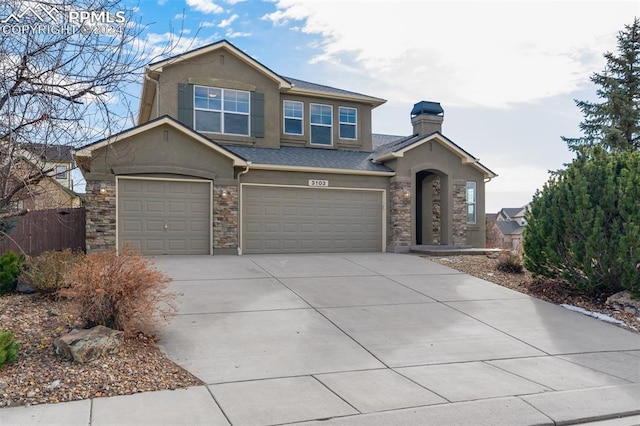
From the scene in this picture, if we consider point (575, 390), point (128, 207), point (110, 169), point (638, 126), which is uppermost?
point (638, 126)

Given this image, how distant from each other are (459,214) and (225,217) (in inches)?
359

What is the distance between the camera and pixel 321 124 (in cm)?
1895

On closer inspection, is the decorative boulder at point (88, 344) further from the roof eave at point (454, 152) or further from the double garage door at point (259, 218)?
the roof eave at point (454, 152)

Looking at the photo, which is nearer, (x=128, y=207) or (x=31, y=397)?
(x=31, y=397)

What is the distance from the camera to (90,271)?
6.27 m

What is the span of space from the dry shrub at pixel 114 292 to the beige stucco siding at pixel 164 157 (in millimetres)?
7279

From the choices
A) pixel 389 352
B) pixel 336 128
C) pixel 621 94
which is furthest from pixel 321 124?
pixel 621 94

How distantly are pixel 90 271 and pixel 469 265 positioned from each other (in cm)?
1090

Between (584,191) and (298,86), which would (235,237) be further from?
(584,191)

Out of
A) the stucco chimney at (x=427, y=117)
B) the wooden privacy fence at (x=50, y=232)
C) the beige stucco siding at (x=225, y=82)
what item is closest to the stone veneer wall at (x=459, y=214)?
the stucco chimney at (x=427, y=117)

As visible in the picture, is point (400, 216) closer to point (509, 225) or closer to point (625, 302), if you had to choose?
point (625, 302)

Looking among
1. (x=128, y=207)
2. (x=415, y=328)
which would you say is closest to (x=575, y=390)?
(x=415, y=328)

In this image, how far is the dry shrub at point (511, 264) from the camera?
13.2 meters

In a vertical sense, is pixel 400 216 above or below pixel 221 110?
below
